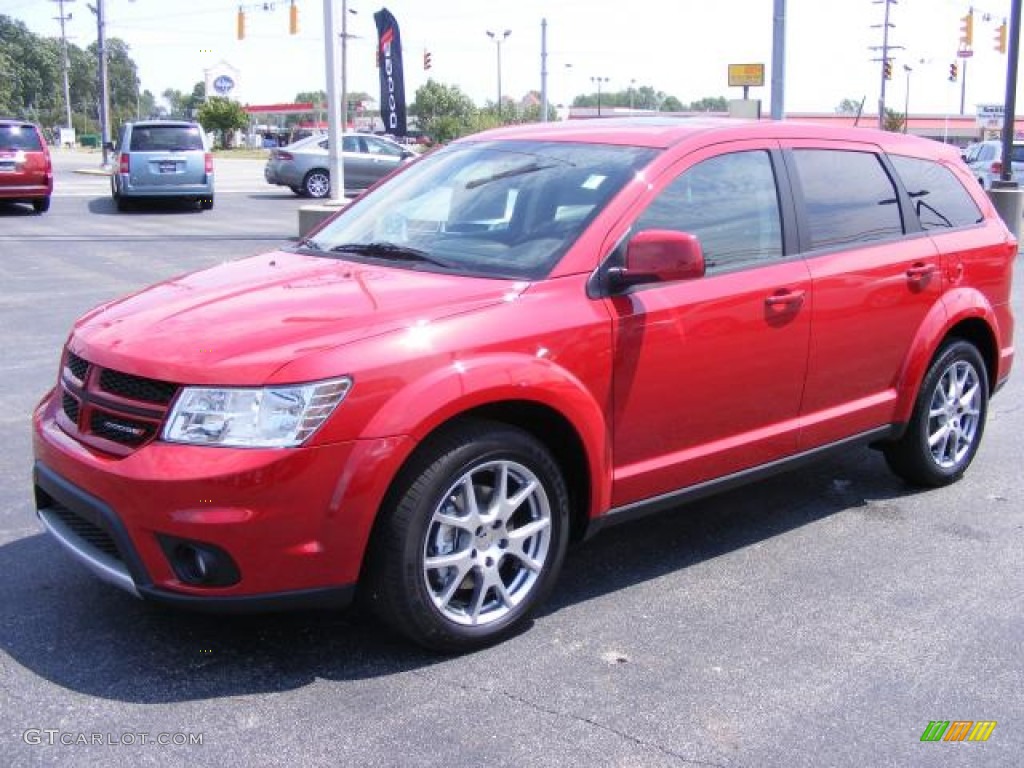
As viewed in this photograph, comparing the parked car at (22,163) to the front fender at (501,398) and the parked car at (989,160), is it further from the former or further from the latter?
the parked car at (989,160)

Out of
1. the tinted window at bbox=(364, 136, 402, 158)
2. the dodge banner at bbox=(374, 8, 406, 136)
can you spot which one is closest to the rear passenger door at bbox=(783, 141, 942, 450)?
the dodge banner at bbox=(374, 8, 406, 136)

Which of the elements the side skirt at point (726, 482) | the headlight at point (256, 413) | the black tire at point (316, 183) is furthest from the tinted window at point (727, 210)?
the black tire at point (316, 183)

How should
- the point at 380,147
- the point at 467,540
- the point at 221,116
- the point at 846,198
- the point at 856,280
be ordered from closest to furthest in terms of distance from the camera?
the point at 467,540, the point at 856,280, the point at 846,198, the point at 380,147, the point at 221,116

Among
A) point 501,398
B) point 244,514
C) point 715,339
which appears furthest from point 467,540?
point 715,339

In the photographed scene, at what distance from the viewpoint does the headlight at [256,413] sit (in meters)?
3.33

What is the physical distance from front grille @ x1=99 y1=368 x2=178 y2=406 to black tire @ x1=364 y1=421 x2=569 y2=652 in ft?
2.45

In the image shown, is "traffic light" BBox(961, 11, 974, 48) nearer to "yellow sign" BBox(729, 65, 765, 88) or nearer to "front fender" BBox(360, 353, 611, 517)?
"yellow sign" BBox(729, 65, 765, 88)

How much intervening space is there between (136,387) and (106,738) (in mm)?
1039

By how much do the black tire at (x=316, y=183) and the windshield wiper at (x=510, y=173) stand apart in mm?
22961

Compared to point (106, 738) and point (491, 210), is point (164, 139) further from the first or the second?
point (106, 738)

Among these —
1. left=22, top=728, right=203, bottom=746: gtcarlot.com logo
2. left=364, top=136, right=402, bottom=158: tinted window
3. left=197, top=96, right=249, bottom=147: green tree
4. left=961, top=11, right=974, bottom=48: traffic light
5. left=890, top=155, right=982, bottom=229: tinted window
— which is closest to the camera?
left=22, top=728, right=203, bottom=746: gtcarlot.com logo

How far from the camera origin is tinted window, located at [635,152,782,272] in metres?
4.34

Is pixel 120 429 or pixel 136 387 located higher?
pixel 136 387

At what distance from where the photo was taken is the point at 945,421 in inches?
223
